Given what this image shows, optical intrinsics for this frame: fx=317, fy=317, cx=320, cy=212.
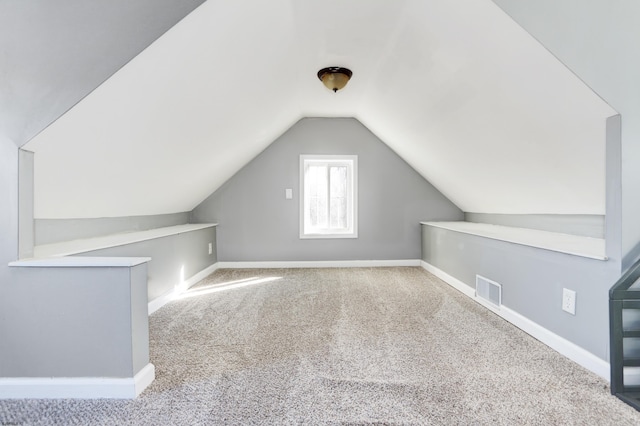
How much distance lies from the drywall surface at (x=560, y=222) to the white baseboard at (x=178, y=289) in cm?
338

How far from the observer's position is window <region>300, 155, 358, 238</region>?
4457 millimetres

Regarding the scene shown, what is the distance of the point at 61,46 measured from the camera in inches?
53.3

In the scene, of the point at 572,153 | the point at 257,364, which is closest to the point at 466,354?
the point at 257,364

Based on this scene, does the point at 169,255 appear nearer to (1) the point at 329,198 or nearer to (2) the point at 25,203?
(2) the point at 25,203

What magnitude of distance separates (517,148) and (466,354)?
1.47 metres

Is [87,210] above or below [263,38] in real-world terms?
below

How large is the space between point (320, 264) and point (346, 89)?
7.58 feet

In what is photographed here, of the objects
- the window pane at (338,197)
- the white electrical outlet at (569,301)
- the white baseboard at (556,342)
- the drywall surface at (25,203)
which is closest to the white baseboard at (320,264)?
the window pane at (338,197)

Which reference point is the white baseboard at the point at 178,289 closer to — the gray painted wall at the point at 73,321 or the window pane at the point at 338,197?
the gray painted wall at the point at 73,321

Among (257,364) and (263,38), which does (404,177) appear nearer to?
(263,38)

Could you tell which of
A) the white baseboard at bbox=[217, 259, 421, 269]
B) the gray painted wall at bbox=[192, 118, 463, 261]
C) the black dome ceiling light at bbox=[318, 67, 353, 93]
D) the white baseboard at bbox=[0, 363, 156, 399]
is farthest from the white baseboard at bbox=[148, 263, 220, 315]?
the black dome ceiling light at bbox=[318, 67, 353, 93]

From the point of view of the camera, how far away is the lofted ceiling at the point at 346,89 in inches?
63.6

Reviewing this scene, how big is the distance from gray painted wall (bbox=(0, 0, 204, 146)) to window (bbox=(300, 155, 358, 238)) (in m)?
3.08

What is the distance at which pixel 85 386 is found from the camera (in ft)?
4.90
